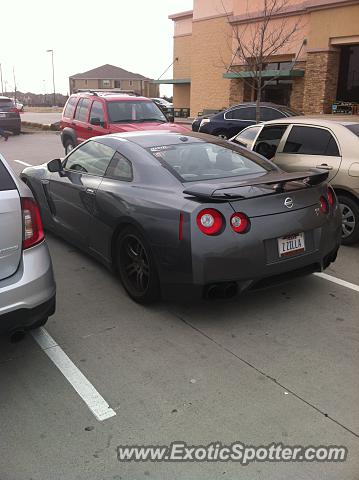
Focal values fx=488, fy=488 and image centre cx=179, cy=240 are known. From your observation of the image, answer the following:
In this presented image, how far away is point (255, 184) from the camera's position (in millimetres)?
3963

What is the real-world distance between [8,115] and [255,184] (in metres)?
19.8

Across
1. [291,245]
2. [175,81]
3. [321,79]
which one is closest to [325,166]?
[291,245]

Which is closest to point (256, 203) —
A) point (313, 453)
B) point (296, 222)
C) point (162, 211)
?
point (296, 222)

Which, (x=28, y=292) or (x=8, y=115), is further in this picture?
(x=8, y=115)

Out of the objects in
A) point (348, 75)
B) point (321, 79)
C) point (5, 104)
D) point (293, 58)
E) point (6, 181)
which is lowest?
point (6, 181)

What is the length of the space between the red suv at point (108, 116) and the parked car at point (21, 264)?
7419mm

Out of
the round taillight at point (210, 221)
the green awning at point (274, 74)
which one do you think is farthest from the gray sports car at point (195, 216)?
the green awning at point (274, 74)

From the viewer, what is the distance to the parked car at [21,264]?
298 centimetres

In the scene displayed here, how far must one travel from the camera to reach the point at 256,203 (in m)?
3.80

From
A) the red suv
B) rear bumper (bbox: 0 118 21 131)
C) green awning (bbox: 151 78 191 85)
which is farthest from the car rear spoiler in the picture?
green awning (bbox: 151 78 191 85)

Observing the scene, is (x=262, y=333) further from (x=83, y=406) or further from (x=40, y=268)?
(x=40, y=268)

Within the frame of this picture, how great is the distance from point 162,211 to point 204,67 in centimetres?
2593

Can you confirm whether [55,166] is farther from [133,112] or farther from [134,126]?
[133,112]

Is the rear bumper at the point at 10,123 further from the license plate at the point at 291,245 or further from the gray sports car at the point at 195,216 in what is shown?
the license plate at the point at 291,245
